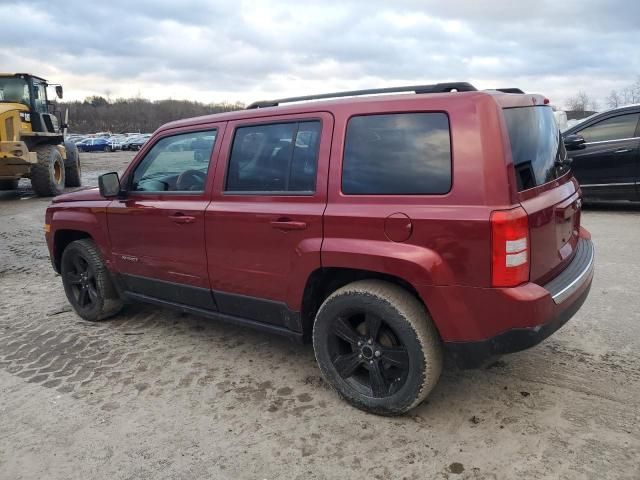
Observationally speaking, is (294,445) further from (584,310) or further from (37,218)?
(37,218)

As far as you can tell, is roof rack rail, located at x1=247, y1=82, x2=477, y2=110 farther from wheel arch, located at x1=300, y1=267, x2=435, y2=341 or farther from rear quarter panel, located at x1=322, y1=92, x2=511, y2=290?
wheel arch, located at x1=300, y1=267, x2=435, y2=341

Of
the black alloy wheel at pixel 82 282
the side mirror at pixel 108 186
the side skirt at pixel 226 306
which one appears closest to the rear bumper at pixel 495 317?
the side skirt at pixel 226 306

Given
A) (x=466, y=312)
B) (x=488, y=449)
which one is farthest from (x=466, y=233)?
(x=488, y=449)

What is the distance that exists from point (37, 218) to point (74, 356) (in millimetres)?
7858

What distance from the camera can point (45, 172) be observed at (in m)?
13.6

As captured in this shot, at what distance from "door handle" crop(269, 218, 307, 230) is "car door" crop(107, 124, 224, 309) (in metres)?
0.69

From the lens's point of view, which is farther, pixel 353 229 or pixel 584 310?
pixel 584 310

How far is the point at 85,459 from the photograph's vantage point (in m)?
2.72

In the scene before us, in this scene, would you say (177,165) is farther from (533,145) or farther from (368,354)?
(533,145)

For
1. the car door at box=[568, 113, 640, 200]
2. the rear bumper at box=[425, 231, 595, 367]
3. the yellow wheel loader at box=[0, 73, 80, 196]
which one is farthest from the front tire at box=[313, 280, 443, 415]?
the yellow wheel loader at box=[0, 73, 80, 196]

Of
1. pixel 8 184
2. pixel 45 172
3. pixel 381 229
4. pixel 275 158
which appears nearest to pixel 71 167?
pixel 8 184

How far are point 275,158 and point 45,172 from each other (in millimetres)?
12352

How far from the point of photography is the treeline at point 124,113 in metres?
92.6

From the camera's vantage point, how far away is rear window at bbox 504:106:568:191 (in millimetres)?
2723
